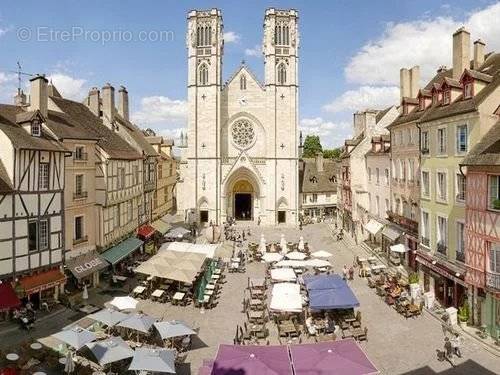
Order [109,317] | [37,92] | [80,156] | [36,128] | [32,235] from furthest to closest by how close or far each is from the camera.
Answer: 1. [80,156]
2. [37,92]
3. [36,128]
4. [32,235]
5. [109,317]

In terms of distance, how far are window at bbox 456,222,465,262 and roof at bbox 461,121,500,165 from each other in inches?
130

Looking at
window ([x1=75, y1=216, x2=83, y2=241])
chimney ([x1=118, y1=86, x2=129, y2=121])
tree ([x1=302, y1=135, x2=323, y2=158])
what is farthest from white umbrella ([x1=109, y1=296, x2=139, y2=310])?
tree ([x1=302, y1=135, x2=323, y2=158])

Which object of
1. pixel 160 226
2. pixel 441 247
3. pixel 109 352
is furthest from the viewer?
pixel 160 226

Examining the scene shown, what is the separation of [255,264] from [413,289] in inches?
510

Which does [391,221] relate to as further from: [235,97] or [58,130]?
[235,97]

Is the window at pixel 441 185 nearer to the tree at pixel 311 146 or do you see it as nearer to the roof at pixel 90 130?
the roof at pixel 90 130

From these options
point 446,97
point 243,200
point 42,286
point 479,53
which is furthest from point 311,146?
point 42,286

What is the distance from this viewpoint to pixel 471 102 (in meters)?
19.7

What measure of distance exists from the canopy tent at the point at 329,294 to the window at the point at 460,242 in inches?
195

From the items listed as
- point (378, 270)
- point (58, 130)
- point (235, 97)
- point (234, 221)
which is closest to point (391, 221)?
point (378, 270)

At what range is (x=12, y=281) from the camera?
64.2ft

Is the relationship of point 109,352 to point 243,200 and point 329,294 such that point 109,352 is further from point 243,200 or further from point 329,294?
point 243,200

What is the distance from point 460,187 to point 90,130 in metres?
21.6

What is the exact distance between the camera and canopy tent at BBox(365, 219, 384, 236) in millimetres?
33653
